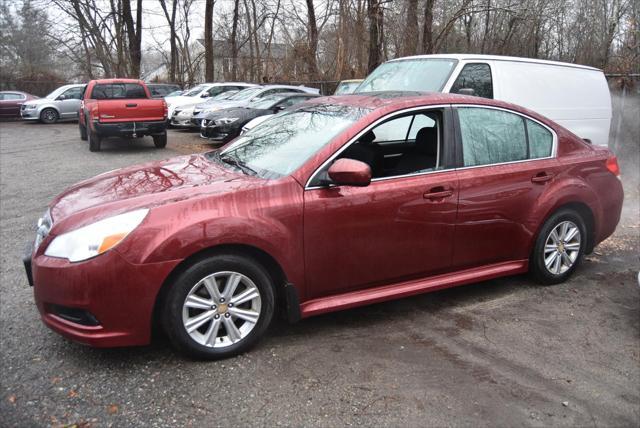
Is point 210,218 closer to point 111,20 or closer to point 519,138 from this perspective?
point 519,138

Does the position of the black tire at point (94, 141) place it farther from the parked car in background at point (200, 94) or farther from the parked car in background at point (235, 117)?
the parked car in background at point (200, 94)

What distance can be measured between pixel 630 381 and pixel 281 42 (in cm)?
3062

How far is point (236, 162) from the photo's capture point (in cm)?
400

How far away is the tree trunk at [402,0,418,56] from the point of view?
57.6 feet

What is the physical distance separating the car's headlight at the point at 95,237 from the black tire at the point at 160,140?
10.8 m

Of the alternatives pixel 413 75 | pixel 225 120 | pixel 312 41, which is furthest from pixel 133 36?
pixel 413 75

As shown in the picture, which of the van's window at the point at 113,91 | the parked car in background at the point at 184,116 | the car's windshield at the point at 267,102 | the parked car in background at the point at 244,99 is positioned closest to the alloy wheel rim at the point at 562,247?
the car's windshield at the point at 267,102

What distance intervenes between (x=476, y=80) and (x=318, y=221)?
4.16 m

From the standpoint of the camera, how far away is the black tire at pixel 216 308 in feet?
10.3

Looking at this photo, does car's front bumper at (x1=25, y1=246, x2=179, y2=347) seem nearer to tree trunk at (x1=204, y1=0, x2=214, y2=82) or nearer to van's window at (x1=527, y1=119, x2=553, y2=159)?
van's window at (x1=527, y1=119, x2=553, y2=159)

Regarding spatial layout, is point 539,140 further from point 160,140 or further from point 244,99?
point 244,99

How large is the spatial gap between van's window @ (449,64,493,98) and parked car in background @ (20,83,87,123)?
61.7ft

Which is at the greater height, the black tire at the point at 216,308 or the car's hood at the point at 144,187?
the car's hood at the point at 144,187

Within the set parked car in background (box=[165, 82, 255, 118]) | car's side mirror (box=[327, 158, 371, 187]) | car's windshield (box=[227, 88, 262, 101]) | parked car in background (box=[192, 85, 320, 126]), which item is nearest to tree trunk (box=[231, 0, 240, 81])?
parked car in background (box=[165, 82, 255, 118])
